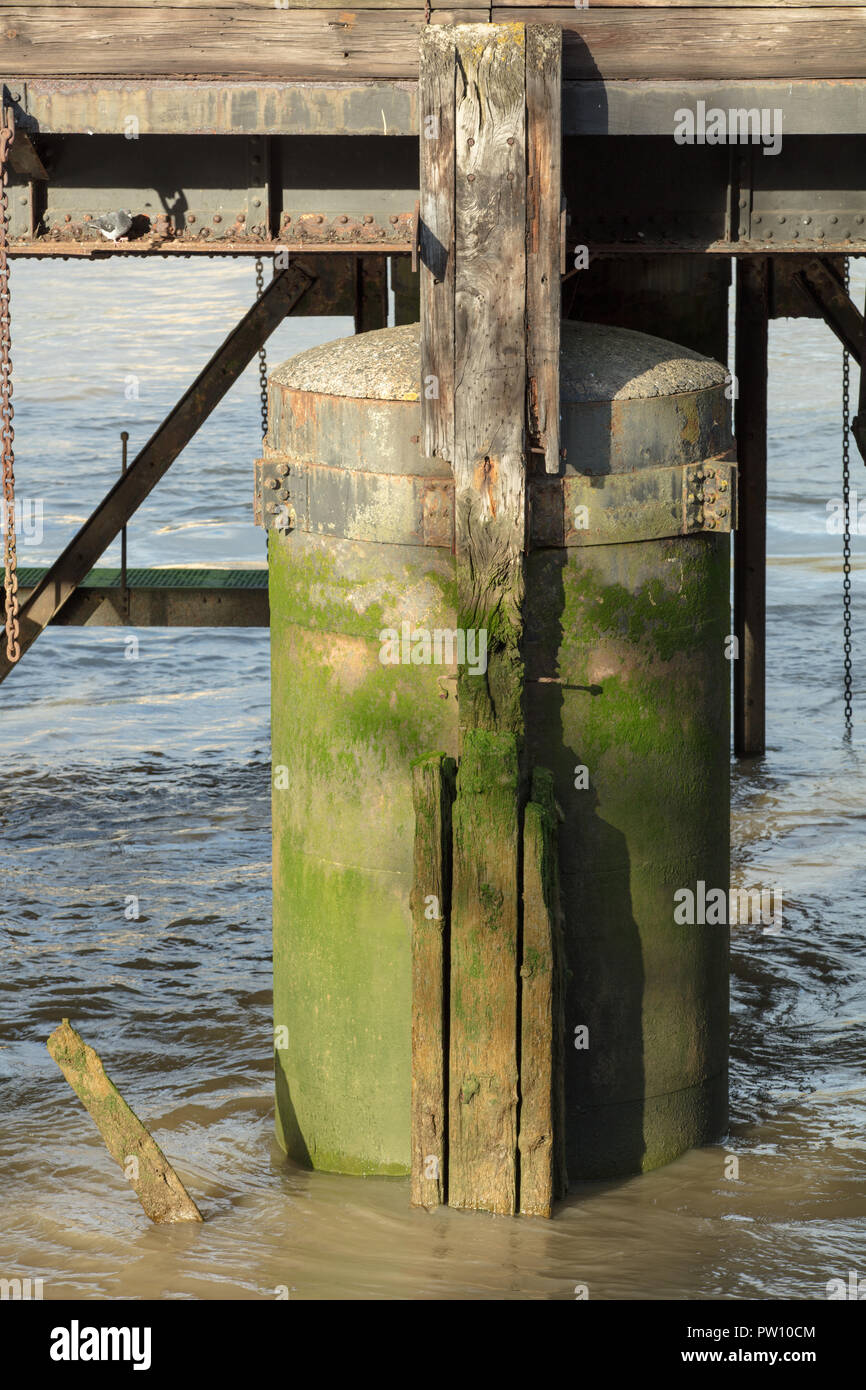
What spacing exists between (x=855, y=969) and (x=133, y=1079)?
401cm

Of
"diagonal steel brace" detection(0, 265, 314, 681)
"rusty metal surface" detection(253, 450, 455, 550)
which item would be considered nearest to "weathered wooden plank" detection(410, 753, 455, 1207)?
"rusty metal surface" detection(253, 450, 455, 550)

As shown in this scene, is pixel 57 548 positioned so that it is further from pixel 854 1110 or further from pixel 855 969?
pixel 854 1110

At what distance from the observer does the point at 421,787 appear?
7.95 m

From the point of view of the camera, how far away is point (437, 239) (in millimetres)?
7871

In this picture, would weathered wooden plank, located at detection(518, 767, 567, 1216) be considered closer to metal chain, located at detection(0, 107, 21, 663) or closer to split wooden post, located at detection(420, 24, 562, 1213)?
split wooden post, located at detection(420, 24, 562, 1213)

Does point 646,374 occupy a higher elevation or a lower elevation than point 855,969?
higher

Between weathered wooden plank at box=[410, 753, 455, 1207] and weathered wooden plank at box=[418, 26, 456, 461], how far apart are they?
1.31 metres

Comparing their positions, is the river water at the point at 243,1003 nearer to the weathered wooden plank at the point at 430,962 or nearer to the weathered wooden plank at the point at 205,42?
the weathered wooden plank at the point at 430,962

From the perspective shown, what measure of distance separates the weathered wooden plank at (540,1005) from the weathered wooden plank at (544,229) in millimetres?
1402

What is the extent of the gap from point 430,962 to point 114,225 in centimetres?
338

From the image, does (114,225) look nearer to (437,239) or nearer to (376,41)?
(376,41)

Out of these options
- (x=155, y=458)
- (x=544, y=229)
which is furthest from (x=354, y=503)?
(x=155, y=458)

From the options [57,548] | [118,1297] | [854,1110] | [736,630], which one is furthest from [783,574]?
[118,1297]

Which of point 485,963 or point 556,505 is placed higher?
point 556,505
